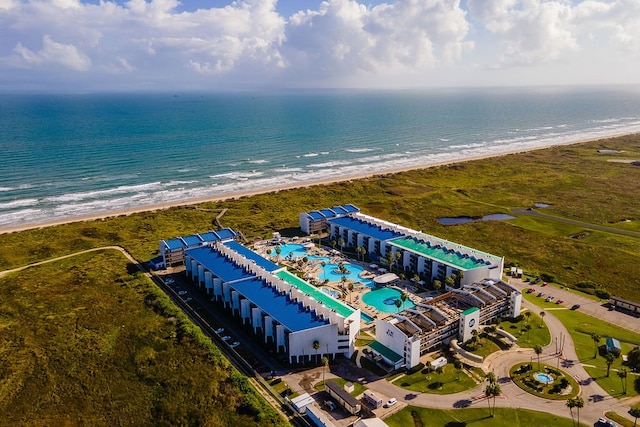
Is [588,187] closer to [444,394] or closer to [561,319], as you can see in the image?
[561,319]

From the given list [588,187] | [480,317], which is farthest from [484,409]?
[588,187]

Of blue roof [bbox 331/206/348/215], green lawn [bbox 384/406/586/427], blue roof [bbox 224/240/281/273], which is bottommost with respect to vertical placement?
green lawn [bbox 384/406/586/427]

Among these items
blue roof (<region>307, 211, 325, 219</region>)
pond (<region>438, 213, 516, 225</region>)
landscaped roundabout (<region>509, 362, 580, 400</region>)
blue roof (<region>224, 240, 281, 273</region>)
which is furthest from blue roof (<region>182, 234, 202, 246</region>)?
pond (<region>438, 213, 516, 225</region>)

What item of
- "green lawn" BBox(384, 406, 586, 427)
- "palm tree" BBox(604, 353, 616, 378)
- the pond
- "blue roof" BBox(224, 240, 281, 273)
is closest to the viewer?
"green lawn" BBox(384, 406, 586, 427)

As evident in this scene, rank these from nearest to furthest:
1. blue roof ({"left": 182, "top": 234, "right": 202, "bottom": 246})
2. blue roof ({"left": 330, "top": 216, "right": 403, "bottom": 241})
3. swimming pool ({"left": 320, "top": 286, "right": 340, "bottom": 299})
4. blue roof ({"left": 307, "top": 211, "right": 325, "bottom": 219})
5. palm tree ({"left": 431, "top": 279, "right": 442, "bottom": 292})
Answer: swimming pool ({"left": 320, "top": 286, "right": 340, "bottom": 299}) < palm tree ({"left": 431, "top": 279, "right": 442, "bottom": 292}) < blue roof ({"left": 182, "top": 234, "right": 202, "bottom": 246}) < blue roof ({"left": 330, "top": 216, "right": 403, "bottom": 241}) < blue roof ({"left": 307, "top": 211, "right": 325, "bottom": 219})

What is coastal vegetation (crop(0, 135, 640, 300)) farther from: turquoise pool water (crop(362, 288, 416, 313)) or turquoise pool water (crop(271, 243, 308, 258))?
turquoise pool water (crop(362, 288, 416, 313))

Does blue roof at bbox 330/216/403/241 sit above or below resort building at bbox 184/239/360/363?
above

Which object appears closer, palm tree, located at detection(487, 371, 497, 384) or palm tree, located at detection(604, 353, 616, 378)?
palm tree, located at detection(487, 371, 497, 384)

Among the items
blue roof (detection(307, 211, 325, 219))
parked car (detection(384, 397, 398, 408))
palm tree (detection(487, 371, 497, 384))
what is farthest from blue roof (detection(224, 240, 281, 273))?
palm tree (detection(487, 371, 497, 384))
